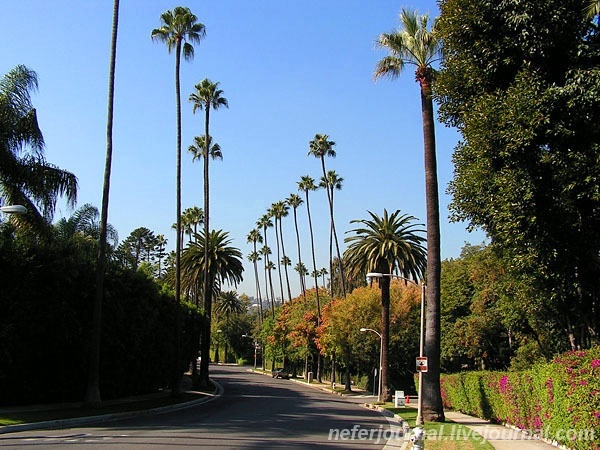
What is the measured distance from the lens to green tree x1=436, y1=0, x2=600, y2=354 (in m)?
12.7

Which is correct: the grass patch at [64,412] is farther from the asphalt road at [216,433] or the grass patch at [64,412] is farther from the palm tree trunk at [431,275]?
the palm tree trunk at [431,275]

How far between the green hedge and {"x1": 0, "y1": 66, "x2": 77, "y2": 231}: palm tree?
17.7m

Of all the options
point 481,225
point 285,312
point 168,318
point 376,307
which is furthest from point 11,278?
point 285,312

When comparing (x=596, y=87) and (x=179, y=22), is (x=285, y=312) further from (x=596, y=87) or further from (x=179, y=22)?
(x=596, y=87)

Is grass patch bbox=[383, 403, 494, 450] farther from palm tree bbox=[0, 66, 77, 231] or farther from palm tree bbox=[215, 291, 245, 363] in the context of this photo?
palm tree bbox=[215, 291, 245, 363]

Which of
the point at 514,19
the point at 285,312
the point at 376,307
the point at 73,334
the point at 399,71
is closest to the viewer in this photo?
the point at 514,19

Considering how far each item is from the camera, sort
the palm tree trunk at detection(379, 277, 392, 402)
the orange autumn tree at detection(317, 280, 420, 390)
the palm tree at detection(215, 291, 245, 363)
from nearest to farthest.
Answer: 1. the palm tree trunk at detection(379, 277, 392, 402)
2. the orange autumn tree at detection(317, 280, 420, 390)
3. the palm tree at detection(215, 291, 245, 363)

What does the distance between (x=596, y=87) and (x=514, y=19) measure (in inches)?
95.5

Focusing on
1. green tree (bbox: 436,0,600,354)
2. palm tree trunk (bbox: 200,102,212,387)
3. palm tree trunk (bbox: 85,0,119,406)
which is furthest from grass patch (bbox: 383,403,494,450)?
palm tree trunk (bbox: 200,102,212,387)

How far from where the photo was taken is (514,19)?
43.4ft

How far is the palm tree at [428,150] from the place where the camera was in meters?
24.1

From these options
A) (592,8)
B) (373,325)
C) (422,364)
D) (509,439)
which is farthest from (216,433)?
(373,325)

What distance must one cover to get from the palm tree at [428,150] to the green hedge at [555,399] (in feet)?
8.57

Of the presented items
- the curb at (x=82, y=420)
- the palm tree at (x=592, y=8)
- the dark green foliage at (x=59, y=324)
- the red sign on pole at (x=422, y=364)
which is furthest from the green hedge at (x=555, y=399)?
the dark green foliage at (x=59, y=324)
